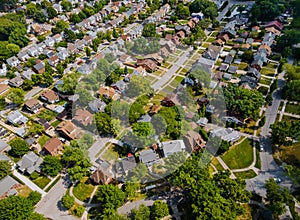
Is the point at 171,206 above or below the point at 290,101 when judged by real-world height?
below

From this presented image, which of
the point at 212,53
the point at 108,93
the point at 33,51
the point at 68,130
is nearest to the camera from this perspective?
the point at 68,130

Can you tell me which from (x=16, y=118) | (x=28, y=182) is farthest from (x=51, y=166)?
(x=16, y=118)

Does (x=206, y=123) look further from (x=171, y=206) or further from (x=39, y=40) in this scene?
(x=39, y=40)

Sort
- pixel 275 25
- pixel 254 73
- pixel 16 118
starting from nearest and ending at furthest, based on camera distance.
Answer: pixel 16 118 < pixel 254 73 < pixel 275 25

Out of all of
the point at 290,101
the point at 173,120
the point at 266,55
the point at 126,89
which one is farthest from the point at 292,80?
the point at 126,89

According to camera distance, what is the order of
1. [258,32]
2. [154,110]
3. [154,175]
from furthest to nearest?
[258,32]
[154,110]
[154,175]

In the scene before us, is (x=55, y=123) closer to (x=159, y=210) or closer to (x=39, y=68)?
(x=39, y=68)
